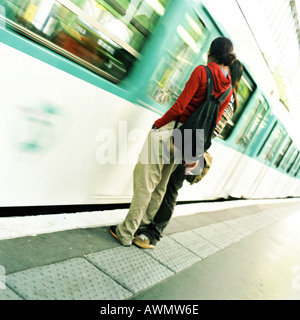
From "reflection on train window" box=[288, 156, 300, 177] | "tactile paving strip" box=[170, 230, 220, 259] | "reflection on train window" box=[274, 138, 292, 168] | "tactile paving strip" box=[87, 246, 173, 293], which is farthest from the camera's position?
"reflection on train window" box=[288, 156, 300, 177]

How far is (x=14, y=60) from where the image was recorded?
5.87 ft

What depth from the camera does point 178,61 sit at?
2955mm

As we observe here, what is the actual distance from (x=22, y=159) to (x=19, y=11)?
0.97m

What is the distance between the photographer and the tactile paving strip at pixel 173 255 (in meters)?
2.49

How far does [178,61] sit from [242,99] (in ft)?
7.65

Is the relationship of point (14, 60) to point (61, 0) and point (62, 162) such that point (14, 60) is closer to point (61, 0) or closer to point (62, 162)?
point (61, 0)

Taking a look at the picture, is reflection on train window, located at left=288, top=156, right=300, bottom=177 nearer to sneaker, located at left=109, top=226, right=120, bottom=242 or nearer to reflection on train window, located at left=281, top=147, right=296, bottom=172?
reflection on train window, located at left=281, top=147, right=296, bottom=172

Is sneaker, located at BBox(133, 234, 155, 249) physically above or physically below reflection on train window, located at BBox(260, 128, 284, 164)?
below

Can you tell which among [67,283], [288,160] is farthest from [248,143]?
[288,160]

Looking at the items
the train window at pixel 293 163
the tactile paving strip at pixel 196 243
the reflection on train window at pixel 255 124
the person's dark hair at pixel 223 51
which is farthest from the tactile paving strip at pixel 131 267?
the train window at pixel 293 163

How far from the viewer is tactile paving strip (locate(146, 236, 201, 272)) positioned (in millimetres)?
2494

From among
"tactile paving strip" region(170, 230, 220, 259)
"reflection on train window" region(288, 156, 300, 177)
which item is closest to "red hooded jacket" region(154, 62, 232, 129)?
"tactile paving strip" region(170, 230, 220, 259)

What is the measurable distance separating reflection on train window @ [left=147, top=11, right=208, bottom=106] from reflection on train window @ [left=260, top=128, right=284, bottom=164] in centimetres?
488

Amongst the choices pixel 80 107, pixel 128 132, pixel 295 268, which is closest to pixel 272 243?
pixel 295 268
